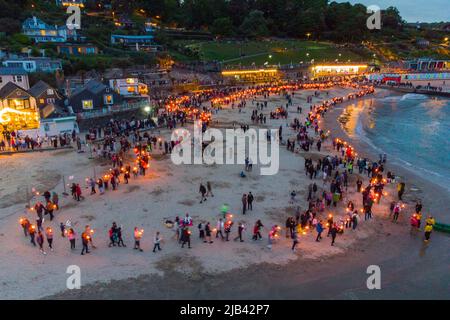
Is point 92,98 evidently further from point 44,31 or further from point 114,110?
point 44,31

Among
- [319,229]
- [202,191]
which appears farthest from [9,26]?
[319,229]

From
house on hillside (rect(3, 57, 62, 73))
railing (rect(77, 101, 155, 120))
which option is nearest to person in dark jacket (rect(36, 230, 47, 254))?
railing (rect(77, 101, 155, 120))

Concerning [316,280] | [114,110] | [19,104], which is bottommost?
[316,280]

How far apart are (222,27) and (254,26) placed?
10.5m

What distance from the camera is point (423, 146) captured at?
121 ft

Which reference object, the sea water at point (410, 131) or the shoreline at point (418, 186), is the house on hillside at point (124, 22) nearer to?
the sea water at point (410, 131)

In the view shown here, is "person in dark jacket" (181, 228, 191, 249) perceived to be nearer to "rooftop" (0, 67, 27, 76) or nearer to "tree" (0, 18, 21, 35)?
"rooftop" (0, 67, 27, 76)

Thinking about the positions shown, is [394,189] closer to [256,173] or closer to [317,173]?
[317,173]

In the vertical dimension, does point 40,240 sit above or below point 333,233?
above

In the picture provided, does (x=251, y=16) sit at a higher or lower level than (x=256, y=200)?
higher

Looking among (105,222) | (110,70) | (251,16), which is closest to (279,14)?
(251,16)

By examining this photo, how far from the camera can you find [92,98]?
39.8m

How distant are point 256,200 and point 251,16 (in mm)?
98628

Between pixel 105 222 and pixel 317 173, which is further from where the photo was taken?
pixel 317 173
